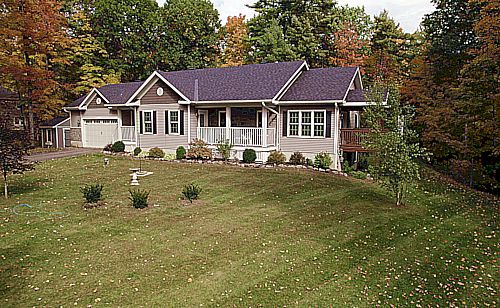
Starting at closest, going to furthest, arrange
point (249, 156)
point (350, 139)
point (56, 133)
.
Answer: point (350, 139) < point (249, 156) < point (56, 133)

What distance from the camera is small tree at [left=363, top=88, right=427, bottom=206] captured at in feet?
36.6

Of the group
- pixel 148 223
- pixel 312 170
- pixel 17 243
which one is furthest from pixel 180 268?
pixel 312 170

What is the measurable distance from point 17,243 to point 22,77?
19189mm

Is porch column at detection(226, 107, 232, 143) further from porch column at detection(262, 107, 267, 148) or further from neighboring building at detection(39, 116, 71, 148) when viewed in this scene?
neighboring building at detection(39, 116, 71, 148)

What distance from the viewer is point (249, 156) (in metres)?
17.8

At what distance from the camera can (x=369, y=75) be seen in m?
33.6

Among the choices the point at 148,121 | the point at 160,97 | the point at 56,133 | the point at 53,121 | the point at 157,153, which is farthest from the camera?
the point at 53,121

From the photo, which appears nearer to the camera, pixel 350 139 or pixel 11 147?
pixel 11 147

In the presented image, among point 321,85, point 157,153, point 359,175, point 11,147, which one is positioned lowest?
point 359,175

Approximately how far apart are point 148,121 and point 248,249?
15412 mm

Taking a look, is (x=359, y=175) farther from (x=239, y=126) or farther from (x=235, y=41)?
(x=235, y=41)

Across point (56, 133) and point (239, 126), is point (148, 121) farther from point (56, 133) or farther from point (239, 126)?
point (56, 133)

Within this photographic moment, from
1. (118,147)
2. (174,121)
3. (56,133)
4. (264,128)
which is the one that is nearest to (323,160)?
(264,128)

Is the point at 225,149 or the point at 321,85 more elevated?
the point at 321,85
